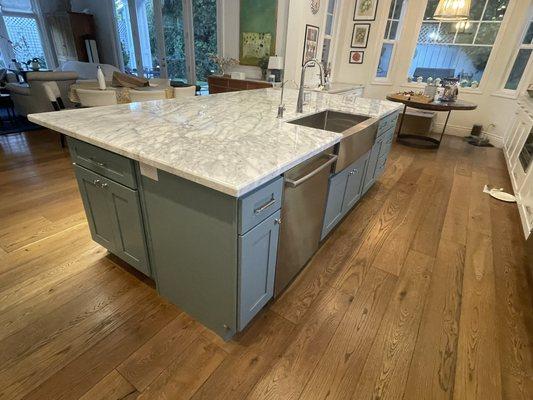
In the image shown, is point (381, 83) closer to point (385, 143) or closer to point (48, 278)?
point (385, 143)

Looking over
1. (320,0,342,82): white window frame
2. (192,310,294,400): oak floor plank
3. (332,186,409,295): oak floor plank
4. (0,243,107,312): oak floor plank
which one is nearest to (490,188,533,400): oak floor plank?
(332,186,409,295): oak floor plank

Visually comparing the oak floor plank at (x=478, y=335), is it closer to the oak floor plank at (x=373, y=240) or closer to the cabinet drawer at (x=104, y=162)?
the oak floor plank at (x=373, y=240)

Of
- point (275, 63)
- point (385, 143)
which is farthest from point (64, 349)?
point (275, 63)

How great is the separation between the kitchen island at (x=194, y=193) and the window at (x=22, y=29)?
8.36 m

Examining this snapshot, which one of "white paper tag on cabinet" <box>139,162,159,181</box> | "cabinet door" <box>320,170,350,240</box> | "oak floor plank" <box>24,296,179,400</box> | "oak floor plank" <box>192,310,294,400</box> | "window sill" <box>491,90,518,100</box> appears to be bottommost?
"oak floor plank" <box>192,310,294,400</box>

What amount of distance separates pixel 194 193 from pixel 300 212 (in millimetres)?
612

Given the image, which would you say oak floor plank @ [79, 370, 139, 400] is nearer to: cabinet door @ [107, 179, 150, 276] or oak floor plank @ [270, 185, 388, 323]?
cabinet door @ [107, 179, 150, 276]

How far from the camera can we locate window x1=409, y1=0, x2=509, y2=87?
496cm

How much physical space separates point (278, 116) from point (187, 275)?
1.19 m

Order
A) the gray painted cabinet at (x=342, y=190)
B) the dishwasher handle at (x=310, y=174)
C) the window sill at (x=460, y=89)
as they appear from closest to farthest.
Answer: the dishwasher handle at (x=310, y=174)
the gray painted cabinet at (x=342, y=190)
the window sill at (x=460, y=89)

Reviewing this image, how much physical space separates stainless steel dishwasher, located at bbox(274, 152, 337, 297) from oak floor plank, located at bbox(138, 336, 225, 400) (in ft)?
1.44

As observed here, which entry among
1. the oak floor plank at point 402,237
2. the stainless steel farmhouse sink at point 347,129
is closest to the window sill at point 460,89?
the oak floor plank at point 402,237

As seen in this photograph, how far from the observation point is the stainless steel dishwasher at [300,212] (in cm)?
134

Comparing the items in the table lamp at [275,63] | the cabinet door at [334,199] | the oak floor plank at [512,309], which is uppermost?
the table lamp at [275,63]
